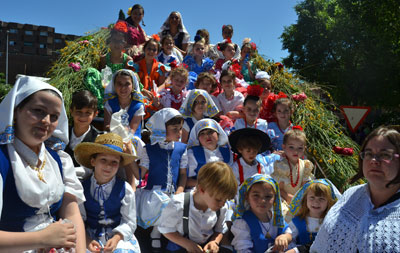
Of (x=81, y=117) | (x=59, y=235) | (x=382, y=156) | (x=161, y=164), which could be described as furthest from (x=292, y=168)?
(x=59, y=235)

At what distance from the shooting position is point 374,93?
65.0 feet

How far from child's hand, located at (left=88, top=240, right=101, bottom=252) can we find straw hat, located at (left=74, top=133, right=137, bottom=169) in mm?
692

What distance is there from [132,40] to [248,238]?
559 cm

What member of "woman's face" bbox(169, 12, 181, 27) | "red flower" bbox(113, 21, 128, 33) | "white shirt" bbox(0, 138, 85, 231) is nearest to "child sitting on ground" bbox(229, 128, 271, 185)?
"white shirt" bbox(0, 138, 85, 231)

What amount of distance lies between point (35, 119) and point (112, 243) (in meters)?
1.30

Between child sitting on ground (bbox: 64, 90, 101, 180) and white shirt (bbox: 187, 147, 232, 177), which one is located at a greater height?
child sitting on ground (bbox: 64, 90, 101, 180)

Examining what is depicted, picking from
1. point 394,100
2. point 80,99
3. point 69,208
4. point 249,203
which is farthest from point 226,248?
point 394,100

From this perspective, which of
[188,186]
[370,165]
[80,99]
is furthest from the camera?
[188,186]

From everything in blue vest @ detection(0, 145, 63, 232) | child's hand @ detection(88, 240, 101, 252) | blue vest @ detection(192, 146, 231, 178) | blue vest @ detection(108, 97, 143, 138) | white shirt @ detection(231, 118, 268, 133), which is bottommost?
child's hand @ detection(88, 240, 101, 252)

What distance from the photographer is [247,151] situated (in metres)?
4.28

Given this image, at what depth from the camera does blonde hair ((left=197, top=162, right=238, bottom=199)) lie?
2.98 m

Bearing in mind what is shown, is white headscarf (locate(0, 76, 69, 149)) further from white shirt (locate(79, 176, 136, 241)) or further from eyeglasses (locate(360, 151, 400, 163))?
eyeglasses (locate(360, 151, 400, 163))

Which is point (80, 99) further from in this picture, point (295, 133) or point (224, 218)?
point (295, 133)

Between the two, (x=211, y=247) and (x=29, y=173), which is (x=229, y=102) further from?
(x=29, y=173)
